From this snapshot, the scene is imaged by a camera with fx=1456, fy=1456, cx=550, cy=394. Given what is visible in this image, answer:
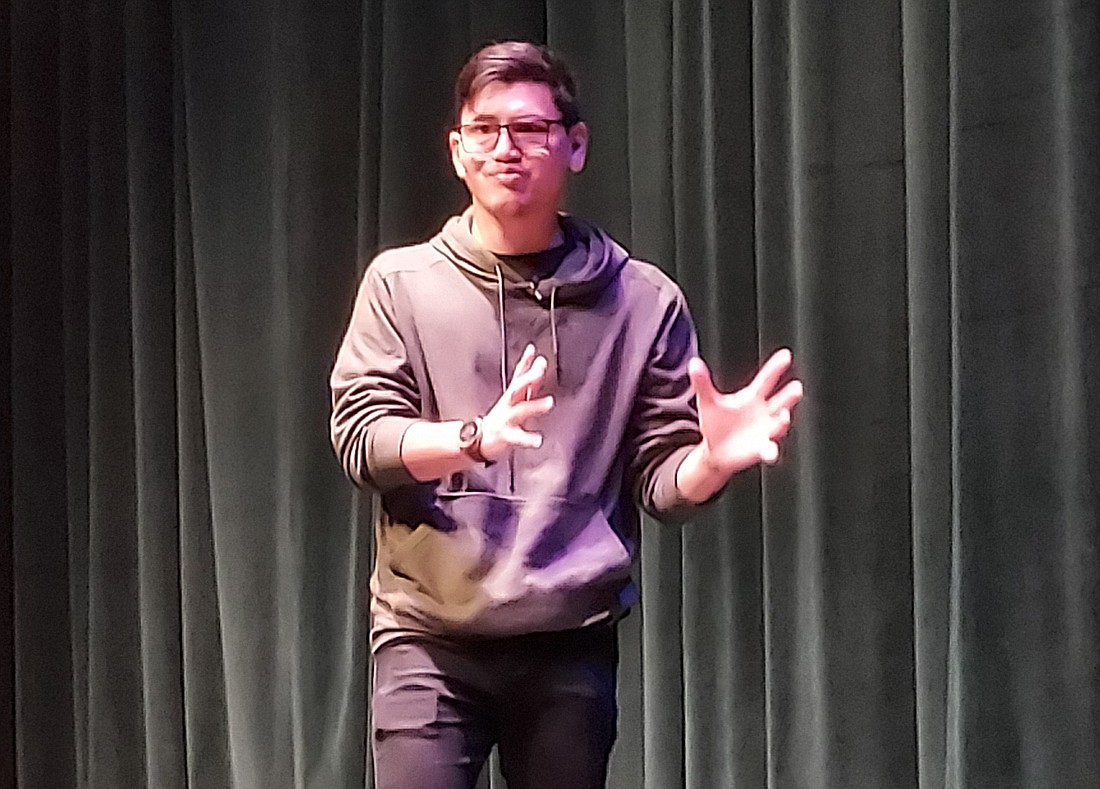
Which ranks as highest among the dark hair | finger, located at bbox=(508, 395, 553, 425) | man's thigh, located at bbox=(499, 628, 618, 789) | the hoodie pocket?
the dark hair

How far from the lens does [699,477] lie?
1.22 metres

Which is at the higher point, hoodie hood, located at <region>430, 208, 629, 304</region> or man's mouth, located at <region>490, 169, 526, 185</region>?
man's mouth, located at <region>490, 169, 526, 185</region>

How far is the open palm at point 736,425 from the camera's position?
3.93 ft

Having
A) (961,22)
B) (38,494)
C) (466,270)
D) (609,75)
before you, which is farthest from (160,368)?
(961,22)

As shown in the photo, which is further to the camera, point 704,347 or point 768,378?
point 704,347

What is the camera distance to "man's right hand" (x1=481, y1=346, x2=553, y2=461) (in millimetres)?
1146

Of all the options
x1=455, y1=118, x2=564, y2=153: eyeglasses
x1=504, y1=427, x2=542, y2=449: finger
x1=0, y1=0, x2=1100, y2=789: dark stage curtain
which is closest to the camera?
x1=504, y1=427, x2=542, y2=449: finger

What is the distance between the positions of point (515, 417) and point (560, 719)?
283mm

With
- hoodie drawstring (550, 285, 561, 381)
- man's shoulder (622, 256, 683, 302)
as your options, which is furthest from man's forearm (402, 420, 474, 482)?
man's shoulder (622, 256, 683, 302)

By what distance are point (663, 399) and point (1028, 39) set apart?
75 cm

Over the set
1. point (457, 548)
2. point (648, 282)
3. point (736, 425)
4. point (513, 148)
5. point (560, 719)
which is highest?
point (513, 148)

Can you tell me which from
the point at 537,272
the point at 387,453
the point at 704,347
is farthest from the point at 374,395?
the point at 704,347

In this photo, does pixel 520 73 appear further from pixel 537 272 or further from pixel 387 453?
pixel 387 453

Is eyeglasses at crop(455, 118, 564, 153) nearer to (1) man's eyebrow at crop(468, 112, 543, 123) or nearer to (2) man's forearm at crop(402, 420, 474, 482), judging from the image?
(1) man's eyebrow at crop(468, 112, 543, 123)
